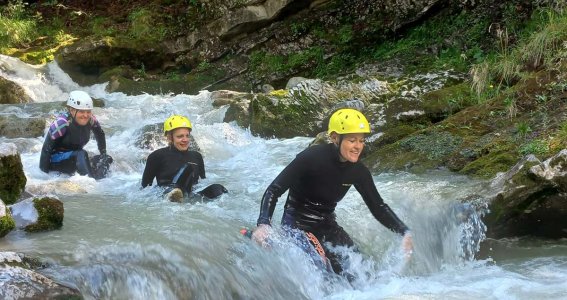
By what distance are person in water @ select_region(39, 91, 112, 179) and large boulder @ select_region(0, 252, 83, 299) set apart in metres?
4.59

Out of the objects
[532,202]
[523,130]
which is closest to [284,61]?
[523,130]

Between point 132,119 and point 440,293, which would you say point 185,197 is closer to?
point 440,293

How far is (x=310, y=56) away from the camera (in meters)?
16.0

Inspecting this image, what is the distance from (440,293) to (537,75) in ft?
15.5

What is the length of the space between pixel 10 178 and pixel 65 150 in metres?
2.66

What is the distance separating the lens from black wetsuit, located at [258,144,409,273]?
178 inches

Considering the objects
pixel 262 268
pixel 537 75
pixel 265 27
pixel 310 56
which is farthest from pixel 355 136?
pixel 265 27

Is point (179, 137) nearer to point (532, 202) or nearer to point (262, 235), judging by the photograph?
point (262, 235)

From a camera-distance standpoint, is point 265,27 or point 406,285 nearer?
point 406,285

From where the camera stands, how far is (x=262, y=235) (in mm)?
4234

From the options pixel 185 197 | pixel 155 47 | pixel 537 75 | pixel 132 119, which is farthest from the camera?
pixel 155 47

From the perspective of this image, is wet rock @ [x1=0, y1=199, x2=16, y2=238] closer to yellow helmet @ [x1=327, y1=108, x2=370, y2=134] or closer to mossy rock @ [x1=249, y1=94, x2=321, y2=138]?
yellow helmet @ [x1=327, y1=108, x2=370, y2=134]

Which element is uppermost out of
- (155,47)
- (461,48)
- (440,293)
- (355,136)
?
(155,47)

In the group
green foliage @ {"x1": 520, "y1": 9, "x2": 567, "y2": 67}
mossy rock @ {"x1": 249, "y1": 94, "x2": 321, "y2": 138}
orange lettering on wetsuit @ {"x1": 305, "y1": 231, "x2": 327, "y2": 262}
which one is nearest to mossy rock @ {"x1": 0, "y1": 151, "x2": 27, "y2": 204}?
orange lettering on wetsuit @ {"x1": 305, "y1": 231, "x2": 327, "y2": 262}
